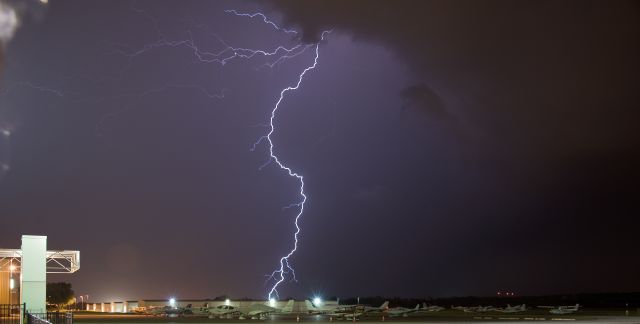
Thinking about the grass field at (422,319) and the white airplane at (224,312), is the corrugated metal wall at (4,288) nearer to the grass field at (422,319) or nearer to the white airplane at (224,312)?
the grass field at (422,319)

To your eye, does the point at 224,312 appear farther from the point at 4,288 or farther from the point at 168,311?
the point at 4,288

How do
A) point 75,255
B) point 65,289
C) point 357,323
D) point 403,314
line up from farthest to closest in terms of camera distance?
point 65,289, point 403,314, point 357,323, point 75,255

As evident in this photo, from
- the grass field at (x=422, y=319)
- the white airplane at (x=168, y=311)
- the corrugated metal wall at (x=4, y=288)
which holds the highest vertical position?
the corrugated metal wall at (x=4, y=288)

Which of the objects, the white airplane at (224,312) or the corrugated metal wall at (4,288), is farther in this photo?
the white airplane at (224,312)

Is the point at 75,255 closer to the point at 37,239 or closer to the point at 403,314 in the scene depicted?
the point at 37,239

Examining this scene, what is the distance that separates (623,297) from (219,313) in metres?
82.3

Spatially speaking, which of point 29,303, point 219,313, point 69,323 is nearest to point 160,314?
point 219,313

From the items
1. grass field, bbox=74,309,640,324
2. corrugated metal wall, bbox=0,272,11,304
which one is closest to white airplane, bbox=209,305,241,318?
grass field, bbox=74,309,640,324

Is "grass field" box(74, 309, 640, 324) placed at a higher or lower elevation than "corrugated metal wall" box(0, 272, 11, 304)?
lower

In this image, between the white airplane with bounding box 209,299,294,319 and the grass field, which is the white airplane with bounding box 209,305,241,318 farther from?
the grass field

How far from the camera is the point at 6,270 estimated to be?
130 ft

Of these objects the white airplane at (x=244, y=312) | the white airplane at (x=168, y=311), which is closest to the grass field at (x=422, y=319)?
the white airplane at (x=244, y=312)

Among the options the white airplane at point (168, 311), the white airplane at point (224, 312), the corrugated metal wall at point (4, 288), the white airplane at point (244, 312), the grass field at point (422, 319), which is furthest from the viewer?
the white airplane at point (168, 311)

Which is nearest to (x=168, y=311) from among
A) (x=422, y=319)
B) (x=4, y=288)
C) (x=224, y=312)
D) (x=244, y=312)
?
(x=224, y=312)
